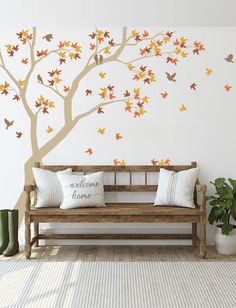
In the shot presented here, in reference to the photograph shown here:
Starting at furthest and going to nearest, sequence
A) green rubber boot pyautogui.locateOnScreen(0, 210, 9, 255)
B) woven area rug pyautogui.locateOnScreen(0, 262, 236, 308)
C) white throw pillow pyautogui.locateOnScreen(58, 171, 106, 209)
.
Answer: green rubber boot pyautogui.locateOnScreen(0, 210, 9, 255) → white throw pillow pyautogui.locateOnScreen(58, 171, 106, 209) → woven area rug pyautogui.locateOnScreen(0, 262, 236, 308)

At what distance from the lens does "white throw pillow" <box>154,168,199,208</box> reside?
4.15m

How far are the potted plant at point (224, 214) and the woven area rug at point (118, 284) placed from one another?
13.2 inches

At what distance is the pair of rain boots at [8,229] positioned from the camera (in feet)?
13.7

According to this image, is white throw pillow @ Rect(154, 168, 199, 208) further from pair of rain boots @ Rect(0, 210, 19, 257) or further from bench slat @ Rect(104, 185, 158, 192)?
pair of rain boots @ Rect(0, 210, 19, 257)

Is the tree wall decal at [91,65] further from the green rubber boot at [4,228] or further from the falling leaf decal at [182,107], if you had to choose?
the green rubber boot at [4,228]

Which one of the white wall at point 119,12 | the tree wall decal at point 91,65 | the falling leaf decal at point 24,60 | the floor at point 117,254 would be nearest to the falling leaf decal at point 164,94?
the tree wall decal at point 91,65

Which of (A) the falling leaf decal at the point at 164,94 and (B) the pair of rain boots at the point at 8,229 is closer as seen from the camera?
(B) the pair of rain boots at the point at 8,229

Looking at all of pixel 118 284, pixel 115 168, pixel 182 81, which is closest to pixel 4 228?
pixel 115 168

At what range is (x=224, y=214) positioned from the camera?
4.17 meters

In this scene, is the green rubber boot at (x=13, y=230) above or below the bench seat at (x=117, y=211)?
below

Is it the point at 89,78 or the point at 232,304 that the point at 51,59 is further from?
the point at 232,304

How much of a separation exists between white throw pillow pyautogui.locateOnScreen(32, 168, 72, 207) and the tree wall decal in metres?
0.38

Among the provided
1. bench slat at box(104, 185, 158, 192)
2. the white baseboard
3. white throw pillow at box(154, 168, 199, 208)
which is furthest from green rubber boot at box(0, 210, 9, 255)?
white throw pillow at box(154, 168, 199, 208)

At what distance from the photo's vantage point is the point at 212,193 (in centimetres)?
455
